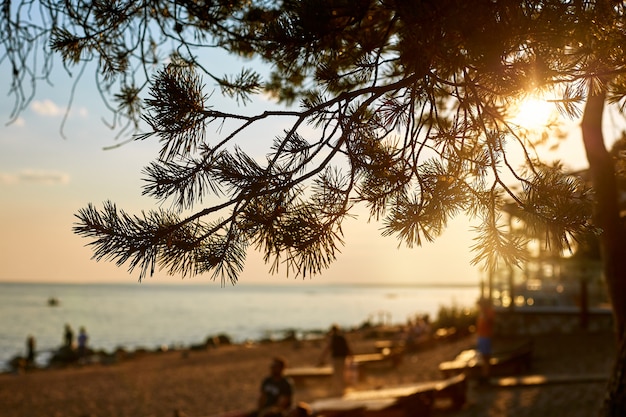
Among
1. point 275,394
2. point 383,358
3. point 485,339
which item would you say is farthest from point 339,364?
point 383,358

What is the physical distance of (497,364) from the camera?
14.4m

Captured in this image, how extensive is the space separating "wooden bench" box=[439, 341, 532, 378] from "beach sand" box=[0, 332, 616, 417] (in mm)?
430

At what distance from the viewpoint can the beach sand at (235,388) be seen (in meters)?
10.9

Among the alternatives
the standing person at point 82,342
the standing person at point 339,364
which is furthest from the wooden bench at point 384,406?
the standing person at point 82,342

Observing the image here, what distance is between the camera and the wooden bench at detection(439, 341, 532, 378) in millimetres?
13406

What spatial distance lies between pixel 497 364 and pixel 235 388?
7.60 metres

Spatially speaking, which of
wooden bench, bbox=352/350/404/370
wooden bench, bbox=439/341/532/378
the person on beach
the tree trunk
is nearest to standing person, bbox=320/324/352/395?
wooden bench, bbox=439/341/532/378

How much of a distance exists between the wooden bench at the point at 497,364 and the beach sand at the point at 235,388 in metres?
0.43

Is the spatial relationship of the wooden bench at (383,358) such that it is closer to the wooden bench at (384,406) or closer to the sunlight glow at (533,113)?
the wooden bench at (384,406)

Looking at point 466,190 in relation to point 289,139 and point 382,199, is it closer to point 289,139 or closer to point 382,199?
point 382,199

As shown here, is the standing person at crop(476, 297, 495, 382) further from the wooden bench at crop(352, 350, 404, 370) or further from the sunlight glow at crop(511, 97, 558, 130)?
the sunlight glow at crop(511, 97, 558, 130)

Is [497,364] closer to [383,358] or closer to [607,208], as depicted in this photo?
[383,358]

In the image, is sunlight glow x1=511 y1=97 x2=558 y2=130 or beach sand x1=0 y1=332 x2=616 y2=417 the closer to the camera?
sunlight glow x1=511 y1=97 x2=558 y2=130

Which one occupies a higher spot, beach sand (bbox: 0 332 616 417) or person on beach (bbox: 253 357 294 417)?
person on beach (bbox: 253 357 294 417)
